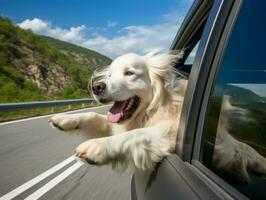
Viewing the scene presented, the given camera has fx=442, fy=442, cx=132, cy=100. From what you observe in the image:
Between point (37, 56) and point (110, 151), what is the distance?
167 feet

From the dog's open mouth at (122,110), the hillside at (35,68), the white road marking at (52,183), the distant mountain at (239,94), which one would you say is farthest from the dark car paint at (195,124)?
the hillside at (35,68)

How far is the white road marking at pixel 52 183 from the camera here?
5.75 meters

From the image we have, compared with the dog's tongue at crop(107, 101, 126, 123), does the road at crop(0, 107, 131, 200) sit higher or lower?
lower

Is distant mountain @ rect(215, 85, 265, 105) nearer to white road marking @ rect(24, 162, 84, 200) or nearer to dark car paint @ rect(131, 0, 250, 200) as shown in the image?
dark car paint @ rect(131, 0, 250, 200)

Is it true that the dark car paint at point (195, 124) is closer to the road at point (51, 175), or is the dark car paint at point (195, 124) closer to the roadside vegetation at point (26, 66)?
the road at point (51, 175)

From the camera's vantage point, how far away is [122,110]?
3.91 metres

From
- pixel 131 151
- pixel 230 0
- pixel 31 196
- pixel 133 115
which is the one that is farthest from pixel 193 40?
pixel 31 196

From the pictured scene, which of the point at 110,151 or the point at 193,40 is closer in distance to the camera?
the point at 110,151

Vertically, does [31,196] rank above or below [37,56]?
below

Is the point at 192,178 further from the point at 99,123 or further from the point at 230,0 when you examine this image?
the point at 99,123

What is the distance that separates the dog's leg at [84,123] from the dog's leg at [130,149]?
1.01m

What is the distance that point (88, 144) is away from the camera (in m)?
2.80

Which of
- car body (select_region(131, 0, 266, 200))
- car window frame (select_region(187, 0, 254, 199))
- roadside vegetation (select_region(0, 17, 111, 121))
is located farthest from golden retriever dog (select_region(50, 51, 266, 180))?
roadside vegetation (select_region(0, 17, 111, 121))

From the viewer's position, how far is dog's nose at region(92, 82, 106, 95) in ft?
13.0
